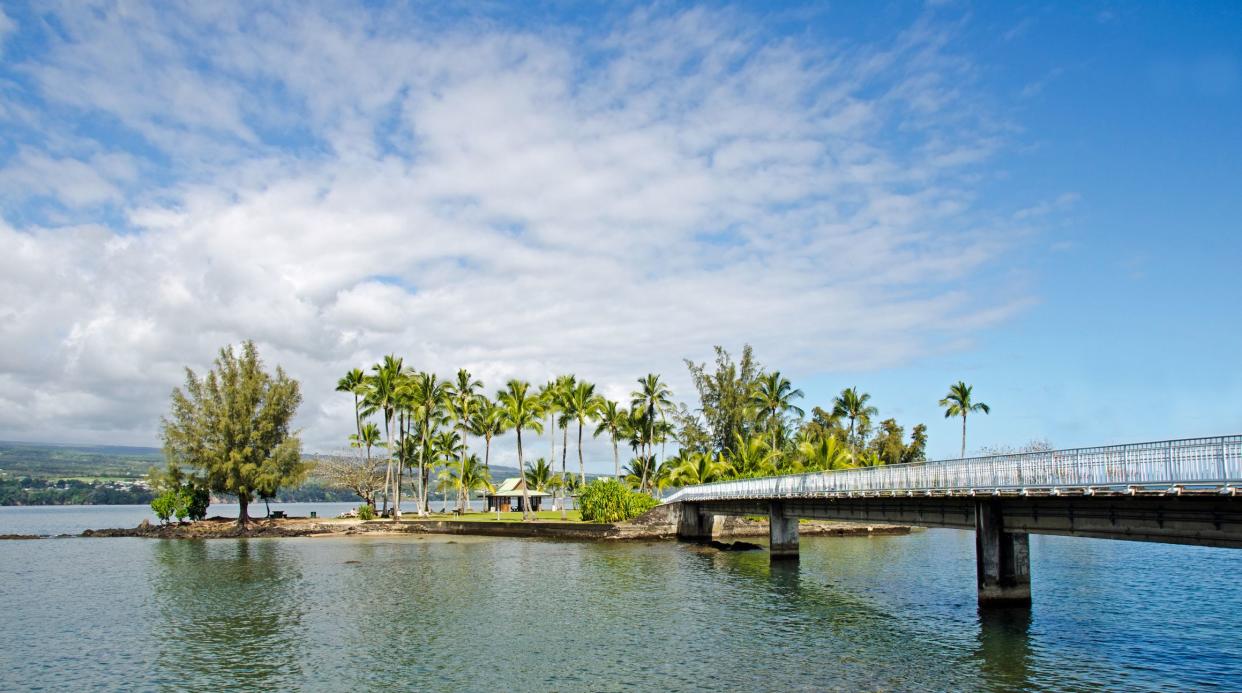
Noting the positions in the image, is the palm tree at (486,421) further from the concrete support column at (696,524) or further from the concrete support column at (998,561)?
the concrete support column at (998,561)

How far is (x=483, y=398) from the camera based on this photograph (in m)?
99.4

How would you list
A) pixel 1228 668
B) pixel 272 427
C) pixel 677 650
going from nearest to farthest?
pixel 1228 668 → pixel 677 650 → pixel 272 427

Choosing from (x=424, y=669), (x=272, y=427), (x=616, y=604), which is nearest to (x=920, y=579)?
(x=616, y=604)

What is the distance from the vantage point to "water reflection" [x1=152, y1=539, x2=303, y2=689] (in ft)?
82.9

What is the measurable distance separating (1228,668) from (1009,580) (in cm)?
974

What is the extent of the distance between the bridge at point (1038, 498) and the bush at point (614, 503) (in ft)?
78.9

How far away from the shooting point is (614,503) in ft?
245

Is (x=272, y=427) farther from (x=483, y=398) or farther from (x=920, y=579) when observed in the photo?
(x=920, y=579)

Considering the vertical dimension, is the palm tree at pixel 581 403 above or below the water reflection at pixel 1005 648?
above

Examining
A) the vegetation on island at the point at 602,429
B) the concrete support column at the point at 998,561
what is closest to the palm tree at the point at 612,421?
the vegetation on island at the point at 602,429

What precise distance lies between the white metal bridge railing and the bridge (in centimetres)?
3

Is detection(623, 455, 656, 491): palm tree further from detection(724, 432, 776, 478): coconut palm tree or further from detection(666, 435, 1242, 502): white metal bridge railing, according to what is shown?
detection(666, 435, 1242, 502): white metal bridge railing

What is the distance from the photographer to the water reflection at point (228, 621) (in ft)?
82.9

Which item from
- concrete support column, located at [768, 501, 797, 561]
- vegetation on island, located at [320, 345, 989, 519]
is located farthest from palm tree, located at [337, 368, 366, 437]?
concrete support column, located at [768, 501, 797, 561]
